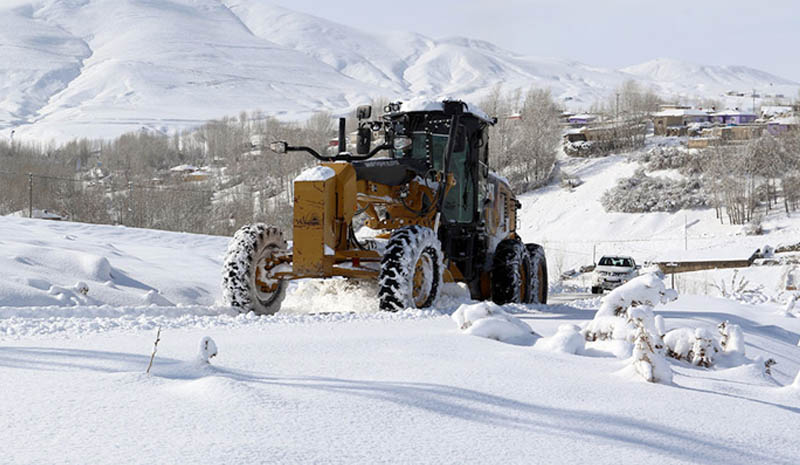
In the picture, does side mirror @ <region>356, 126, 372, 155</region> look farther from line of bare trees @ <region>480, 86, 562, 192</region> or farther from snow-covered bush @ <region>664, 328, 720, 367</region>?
line of bare trees @ <region>480, 86, 562, 192</region>

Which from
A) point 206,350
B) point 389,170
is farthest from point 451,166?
point 206,350

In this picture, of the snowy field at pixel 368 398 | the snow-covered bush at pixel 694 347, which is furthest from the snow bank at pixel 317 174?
the snow-covered bush at pixel 694 347

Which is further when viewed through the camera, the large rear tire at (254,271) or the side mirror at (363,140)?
the side mirror at (363,140)

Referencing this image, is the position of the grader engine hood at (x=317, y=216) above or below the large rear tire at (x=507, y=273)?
above

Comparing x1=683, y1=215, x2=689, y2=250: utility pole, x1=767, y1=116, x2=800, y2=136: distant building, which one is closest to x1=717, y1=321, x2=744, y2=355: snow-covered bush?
x1=683, y1=215, x2=689, y2=250: utility pole

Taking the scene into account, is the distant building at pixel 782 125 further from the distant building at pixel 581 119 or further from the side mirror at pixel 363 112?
the side mirror at pixel 363 112

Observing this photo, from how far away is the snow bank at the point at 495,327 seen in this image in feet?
19.4

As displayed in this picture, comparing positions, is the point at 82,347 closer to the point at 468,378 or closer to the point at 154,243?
the point at 468,378

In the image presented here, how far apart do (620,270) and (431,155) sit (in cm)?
1922

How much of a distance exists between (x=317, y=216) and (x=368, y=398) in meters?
4.88

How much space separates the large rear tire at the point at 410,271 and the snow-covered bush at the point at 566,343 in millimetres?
2754

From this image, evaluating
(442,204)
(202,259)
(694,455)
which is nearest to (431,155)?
(442,204)

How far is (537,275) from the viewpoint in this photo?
12891 mm

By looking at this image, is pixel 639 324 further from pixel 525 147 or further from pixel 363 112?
pixel 525 147
